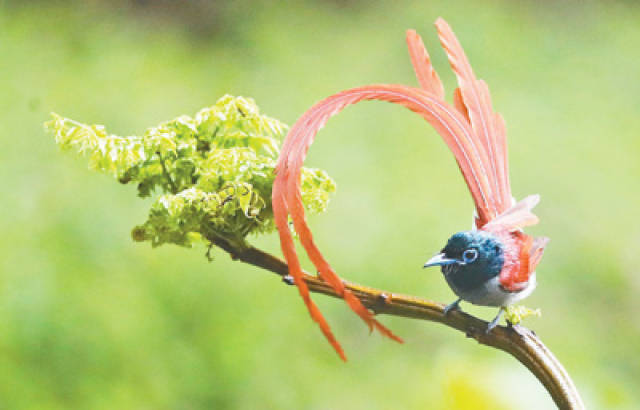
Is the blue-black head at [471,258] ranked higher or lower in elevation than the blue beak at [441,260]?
higher

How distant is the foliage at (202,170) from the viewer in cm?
46

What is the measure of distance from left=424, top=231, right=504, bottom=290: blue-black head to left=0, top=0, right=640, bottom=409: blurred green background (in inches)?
23.5

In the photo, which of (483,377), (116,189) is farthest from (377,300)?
(116,189)

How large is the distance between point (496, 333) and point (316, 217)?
92 centimetres

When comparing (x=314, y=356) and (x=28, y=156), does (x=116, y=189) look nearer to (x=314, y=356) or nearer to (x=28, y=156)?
(x=28, y=156)

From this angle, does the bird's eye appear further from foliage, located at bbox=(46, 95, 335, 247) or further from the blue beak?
foliage, located at bbox=(46, 95, 335, 247)

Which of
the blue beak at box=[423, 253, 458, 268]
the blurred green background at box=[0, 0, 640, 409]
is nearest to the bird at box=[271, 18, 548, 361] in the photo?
the blue beak at box=[423, 253, 458, 268]

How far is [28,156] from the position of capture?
52.4 inches

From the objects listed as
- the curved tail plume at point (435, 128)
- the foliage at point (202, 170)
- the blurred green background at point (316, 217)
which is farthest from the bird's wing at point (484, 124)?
the blurred green background at point (316, 217)

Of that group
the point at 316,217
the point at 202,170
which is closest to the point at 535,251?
the point at 202,170

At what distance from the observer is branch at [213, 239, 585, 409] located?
401 mm

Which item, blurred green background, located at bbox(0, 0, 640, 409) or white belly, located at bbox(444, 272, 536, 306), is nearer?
white belly, located at bbox(444, 272, 536, 306)

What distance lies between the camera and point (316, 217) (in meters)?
1.33

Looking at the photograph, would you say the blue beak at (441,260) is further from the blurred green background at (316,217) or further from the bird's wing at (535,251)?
the blurred green background at (316,217)
